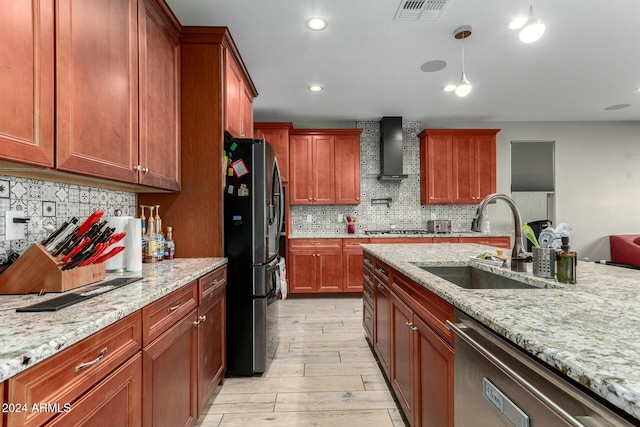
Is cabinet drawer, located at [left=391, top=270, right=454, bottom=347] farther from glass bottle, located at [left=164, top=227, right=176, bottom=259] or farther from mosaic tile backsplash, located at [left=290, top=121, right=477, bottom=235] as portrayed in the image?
mosaic tile backsplash, located at [left=290, top=121, right=477, bottom=235]

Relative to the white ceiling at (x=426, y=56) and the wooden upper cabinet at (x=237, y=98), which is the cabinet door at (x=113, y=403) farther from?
the white ceiling at (x=426, y=56)

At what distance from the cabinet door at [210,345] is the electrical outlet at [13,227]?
86cm

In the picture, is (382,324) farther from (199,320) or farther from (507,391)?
(507,391)

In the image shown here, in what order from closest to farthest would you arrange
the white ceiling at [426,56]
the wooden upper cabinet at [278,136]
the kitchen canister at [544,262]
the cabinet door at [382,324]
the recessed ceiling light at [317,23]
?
the kitchen canister at [544,262] → the cabinet door at [382,324] → the white ceiling at [426,56] → the recessed ceiling light at [317,23] → the wooden upper cabinet at [278,136]

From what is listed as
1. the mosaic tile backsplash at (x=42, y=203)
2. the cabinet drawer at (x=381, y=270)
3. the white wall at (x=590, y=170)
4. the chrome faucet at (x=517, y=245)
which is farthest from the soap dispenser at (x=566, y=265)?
the white wall at (x=590, y=170)

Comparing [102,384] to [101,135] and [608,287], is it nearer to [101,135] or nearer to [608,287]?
[101,135]


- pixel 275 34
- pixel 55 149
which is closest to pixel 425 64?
pixel 275 34

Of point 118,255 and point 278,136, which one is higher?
point 278,136

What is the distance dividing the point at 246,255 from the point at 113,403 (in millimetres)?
1325

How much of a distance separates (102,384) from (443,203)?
4.87m

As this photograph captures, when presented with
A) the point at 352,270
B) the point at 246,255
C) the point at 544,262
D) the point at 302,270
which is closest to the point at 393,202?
the point at 352,270

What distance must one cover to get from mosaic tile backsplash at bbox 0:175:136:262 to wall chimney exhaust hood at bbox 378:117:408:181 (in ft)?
12.4

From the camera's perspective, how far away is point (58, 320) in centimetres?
89

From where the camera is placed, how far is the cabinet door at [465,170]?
4855mm
